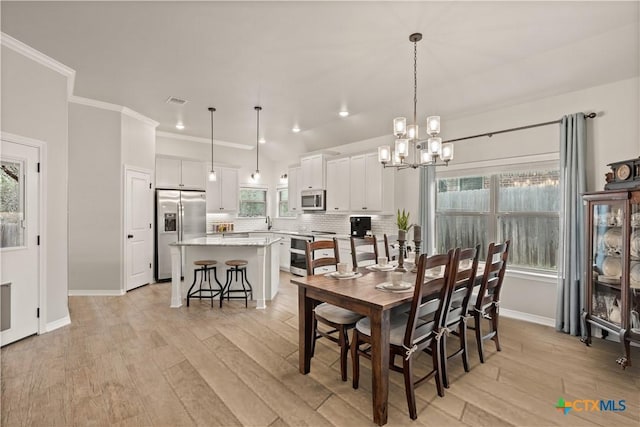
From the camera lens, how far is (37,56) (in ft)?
10.9

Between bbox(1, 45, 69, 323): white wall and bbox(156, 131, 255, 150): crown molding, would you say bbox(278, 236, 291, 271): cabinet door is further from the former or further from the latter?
bbox(1, 45, 69, 323): white wall

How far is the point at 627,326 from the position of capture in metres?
2.82

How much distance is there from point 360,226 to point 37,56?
4903 millimetres

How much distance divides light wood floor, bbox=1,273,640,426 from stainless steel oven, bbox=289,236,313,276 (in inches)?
106

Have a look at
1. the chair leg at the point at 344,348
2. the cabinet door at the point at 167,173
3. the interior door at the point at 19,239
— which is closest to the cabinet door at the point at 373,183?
the chair leg at the point at 344,348

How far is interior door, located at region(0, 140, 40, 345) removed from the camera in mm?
3148

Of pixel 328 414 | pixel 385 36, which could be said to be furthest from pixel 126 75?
pixel 328 414

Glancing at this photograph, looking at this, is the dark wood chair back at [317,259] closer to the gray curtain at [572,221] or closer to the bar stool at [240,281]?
the bar stool at [240,281]

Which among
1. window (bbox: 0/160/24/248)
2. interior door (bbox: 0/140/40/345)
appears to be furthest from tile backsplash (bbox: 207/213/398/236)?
window (bbox: 0/160/24/248)

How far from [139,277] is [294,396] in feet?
14.2

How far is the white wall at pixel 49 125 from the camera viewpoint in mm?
3148

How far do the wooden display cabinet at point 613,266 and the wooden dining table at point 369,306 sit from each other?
1965 millimetres

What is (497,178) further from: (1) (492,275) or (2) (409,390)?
(2) (409,390)

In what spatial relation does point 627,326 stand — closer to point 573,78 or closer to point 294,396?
point 573,78
